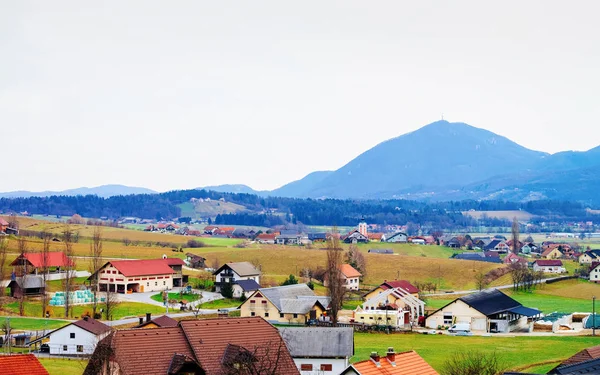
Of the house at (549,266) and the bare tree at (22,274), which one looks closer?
the bare tree at (22,274)

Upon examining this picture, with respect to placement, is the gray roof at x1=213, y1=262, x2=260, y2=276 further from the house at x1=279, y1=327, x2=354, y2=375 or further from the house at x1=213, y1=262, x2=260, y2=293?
the house at x1=279, y1=327, x2=354, y2=375

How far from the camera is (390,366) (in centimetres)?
2798

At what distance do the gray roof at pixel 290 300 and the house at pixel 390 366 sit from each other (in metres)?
37.4

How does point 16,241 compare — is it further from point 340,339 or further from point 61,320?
point 340,339

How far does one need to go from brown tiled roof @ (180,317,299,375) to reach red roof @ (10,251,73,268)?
51.1m

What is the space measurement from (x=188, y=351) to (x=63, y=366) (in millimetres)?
16056

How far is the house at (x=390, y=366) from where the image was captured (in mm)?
26453

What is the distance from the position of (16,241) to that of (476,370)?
81829mm

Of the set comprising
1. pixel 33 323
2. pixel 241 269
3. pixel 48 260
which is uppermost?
pixel 48 260

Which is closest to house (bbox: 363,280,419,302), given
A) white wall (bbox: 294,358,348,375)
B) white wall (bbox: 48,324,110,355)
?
white wall (bbox: 48,324,110,355)

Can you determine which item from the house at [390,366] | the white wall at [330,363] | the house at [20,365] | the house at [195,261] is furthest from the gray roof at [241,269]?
the house at [20,365]

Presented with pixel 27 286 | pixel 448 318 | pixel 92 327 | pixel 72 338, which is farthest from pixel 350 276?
pixel 72 338

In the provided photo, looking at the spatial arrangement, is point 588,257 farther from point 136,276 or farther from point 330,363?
point 330,363

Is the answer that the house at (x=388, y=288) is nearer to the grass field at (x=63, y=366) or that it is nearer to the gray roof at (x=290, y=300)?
the gray roof at (x=290, y=300)
